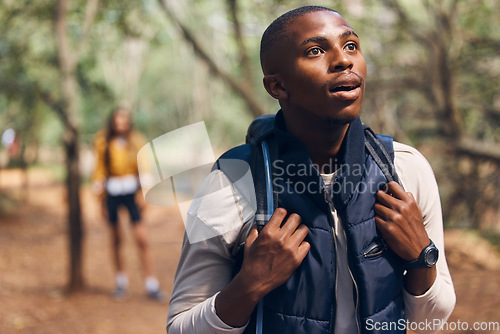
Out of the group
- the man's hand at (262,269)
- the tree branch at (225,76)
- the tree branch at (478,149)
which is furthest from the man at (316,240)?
the tree branch at (478,149)

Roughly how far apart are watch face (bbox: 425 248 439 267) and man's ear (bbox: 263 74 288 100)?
1.87ft

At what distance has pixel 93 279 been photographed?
7.07 meters

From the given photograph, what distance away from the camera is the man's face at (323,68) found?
125 centimetres

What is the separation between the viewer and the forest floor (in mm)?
5191

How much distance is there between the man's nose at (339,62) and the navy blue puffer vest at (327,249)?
0.68ft

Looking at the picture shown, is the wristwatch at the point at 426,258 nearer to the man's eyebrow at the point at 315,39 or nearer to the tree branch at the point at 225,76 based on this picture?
the man's eyebrow at the point at 315,39

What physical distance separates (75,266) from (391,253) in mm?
5637

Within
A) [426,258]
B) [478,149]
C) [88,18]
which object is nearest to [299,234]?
[426,258]

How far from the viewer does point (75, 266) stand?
20.4 ft

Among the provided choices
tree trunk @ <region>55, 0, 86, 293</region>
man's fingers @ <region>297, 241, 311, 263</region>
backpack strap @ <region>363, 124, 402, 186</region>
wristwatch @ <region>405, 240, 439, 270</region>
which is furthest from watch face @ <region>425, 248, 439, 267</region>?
tree trunk @ <region>55, 0, 86, 293</region>

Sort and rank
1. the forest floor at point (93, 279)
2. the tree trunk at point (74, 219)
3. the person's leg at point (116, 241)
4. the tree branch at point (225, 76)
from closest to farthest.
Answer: the tree branch at point (225, 76) < the forest floor at point (93, 279) < the person's leg at point (116, 241) < the tree trunk at point (74, 219)

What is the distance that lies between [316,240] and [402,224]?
0.77 ft

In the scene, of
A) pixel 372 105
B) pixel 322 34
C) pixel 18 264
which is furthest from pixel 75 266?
pixel 322 34

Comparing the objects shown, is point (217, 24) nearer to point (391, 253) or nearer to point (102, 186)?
point (102, 186)
